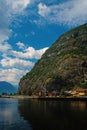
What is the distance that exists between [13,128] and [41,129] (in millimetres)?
10730

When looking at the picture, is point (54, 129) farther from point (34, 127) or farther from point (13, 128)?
point (13, 128)

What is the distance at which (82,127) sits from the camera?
92812 millimetres

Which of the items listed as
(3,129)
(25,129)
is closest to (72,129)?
(25,129)

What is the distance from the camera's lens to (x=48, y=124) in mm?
101500

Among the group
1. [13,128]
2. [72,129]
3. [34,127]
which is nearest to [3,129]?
[13,128]

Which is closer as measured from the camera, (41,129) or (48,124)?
(41,129)

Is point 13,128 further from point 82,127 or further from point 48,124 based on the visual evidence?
point 82,127

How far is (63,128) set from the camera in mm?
91375

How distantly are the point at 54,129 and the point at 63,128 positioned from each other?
3513 millimetres

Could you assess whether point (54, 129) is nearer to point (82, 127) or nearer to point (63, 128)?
point (63, 128)

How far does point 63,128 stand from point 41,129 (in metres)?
7.90

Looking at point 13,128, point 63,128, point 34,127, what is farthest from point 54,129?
point 13,128

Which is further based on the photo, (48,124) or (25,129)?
(48,124)

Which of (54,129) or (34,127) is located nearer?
(54,129)
